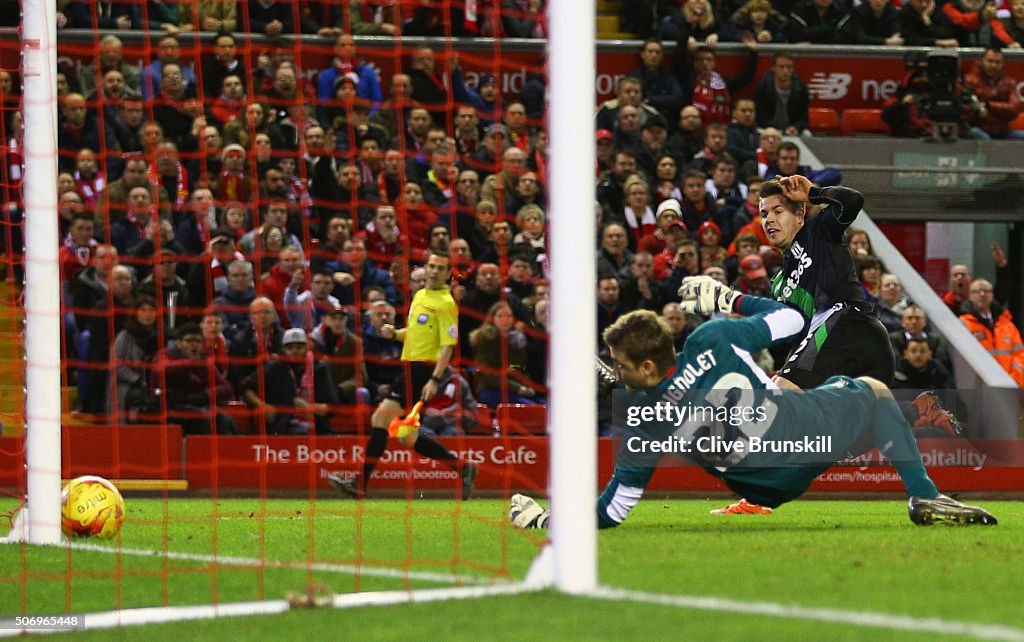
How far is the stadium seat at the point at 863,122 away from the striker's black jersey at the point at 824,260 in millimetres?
10593

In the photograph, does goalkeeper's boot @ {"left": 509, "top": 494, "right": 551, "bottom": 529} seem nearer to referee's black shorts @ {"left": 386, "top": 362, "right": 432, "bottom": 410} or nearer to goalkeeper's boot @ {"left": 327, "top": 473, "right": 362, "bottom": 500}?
referee's black shorts @ {"left": 386, "top": 362, "right": 432, "bottom": 410}

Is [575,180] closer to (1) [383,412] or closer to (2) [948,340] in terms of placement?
(1) [383,412]

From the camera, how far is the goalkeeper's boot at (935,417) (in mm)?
14680

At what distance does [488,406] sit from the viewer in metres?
14.7

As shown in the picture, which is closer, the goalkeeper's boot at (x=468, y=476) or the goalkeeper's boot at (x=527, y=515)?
the goalkeeper's boot at (x=527, y=515)

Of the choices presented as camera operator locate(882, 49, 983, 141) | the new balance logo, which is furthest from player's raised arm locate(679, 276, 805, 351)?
the new balance logo

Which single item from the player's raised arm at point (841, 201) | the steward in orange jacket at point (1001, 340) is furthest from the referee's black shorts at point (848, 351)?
the steward in orange jacket at point (1001, 340)

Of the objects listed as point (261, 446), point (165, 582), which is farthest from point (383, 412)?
point (165, 582)

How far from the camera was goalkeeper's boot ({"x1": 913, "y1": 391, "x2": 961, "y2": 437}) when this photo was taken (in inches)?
578

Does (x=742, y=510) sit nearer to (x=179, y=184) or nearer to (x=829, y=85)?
(x=179, y=184)

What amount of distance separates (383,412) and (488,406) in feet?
7.64

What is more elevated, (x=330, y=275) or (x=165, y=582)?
(x=330, y=275)

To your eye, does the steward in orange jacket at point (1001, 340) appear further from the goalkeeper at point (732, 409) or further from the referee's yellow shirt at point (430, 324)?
the goalkeeper at point (732, 409)

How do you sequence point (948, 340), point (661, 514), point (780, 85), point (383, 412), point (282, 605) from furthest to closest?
1. point (780, 85)
2. point (948, 340)
3. point (383, 412)
4. point (661, 514)
5. point (282, 605)
